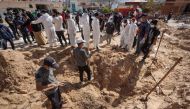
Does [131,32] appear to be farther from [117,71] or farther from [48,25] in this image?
[48,25]

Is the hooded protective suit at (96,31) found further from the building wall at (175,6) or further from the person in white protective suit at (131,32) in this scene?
the building wall at (175,6)

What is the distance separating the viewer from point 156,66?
779cm

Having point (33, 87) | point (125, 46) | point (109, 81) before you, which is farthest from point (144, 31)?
point (33, 87)

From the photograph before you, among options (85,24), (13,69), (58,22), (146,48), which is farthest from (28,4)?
(146,48)

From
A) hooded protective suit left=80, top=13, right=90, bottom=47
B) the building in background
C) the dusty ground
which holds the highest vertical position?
the building in background

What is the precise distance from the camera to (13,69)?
22.4 ft

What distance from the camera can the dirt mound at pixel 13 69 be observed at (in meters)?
6.62

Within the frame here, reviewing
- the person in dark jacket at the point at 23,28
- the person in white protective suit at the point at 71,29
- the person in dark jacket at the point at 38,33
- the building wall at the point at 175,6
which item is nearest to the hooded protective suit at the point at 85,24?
the person in white protective suit at the point at 71,29

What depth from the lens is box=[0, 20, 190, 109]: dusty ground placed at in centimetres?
595

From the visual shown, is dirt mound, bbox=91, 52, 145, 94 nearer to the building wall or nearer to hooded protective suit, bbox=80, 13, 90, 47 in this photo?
hooded protective suit, bbox=80, 13, 90, 47

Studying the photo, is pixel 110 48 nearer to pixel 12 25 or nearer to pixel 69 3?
pixel 12 25

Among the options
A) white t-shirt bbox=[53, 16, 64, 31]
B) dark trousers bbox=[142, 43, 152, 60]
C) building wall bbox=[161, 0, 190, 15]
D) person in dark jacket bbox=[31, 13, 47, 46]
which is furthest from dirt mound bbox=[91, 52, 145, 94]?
building wall bbox=[161, 0, 190, 15]

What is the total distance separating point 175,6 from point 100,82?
1355 inches

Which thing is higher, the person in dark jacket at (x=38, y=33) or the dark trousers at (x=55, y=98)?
the person in dark jacket at (x=38, y=33)
